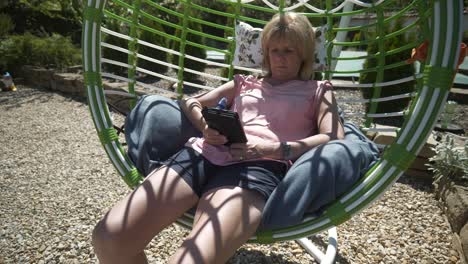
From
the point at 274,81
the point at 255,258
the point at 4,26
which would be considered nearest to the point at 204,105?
the point at 274,81

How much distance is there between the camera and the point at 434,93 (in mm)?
1008

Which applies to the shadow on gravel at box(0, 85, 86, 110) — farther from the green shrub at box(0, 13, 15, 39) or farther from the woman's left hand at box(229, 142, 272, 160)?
the woman's left hand at box(229, 142, 272, 160)

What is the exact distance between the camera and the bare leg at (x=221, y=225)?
98 centimetres

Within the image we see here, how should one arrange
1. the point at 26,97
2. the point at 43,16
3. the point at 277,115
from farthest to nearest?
1. the point at 43,16
2. the point at 26,97
3. the point at 277,115

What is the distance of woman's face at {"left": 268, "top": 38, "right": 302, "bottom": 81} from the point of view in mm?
1421

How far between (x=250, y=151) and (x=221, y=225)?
0.32 metres

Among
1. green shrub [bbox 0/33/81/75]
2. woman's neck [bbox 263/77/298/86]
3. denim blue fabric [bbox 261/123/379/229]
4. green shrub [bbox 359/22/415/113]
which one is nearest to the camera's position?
denim blue fabric [bbox 261/123/379/229]

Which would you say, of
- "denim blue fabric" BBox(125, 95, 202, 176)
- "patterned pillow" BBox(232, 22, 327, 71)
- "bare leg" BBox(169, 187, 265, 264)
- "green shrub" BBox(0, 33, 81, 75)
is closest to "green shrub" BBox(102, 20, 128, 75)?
"green shrub" BBox(0, 33, 81, 75)

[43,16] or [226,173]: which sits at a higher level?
[43,16]

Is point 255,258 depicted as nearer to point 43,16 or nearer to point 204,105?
point 204,105

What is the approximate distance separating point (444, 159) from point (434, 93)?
1.31 m

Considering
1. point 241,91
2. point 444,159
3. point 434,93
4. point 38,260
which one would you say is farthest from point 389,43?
A: point 38,260

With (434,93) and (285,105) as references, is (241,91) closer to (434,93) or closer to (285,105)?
(285,105)

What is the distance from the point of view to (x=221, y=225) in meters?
1.03
